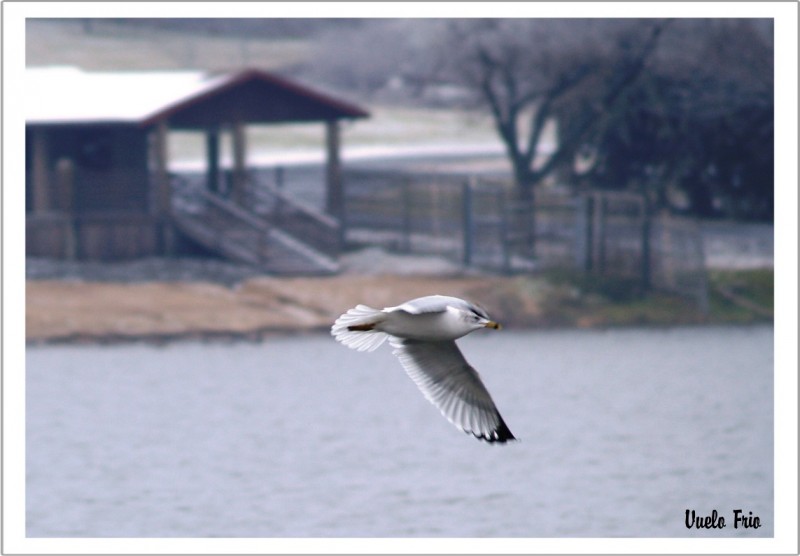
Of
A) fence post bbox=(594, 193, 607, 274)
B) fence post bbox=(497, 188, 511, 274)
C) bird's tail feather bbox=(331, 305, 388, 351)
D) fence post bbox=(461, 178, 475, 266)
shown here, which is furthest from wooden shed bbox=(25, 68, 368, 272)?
bird's tail feather bbox=(331, 305, 388, 351)

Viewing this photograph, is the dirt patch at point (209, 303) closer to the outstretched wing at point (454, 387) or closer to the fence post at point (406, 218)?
the fence post at point (406, 218)

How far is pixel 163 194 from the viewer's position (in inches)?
1278

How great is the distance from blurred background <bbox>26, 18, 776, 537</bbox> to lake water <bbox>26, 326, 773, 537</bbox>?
3.2 inches

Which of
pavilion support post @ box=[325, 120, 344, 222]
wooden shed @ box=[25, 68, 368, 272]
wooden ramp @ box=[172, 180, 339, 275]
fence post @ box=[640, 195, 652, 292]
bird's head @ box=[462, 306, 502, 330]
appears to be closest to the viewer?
bird's head @ box=[462, 306, 502, 330]

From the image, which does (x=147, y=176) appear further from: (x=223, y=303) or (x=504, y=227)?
(x=504, y=227)

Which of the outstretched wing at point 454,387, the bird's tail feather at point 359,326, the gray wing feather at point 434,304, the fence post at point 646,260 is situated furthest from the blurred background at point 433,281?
the gray wing feather at point 434,304

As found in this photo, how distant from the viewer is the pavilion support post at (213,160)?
3462 centimetres

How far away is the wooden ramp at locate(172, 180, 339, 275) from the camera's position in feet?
105

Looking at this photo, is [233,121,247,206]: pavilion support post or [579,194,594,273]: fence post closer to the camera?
[233,121,247,206]: pavilion support post

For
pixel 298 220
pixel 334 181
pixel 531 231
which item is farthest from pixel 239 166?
pixel 531 231

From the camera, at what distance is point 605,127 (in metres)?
35.8

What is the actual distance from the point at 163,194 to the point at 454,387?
22.6 m

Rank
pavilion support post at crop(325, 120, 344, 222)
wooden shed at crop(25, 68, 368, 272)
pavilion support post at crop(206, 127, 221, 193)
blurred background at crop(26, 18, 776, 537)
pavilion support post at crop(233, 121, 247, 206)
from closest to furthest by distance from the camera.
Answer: blurred background at crop(26, 18, 776, 537) < wooden shed at crop(25, 68, 368, 272) < pavilion support post at crop(233, 121, 247, 206) < pavilion support post at crop(325, 120, 344, 222) < pavilion support post at crop(206, 127, 221, 193)

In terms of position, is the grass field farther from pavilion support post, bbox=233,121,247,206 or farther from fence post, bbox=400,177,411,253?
pavilion support post, bbox=233,121,247,206
